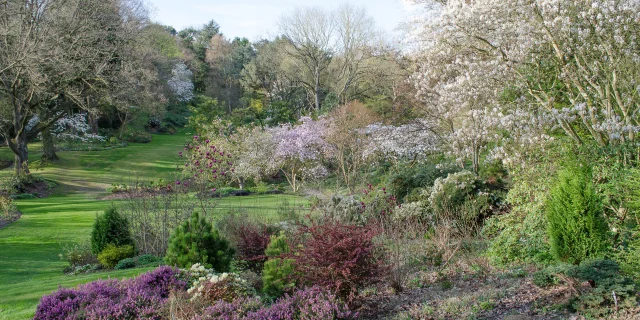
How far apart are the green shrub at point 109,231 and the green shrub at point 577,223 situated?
7.53 m

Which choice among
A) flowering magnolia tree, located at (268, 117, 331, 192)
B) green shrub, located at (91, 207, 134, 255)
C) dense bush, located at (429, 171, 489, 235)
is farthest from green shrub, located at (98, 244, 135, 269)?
flowering magnolia tree, located at (268, 117, 331, 192)

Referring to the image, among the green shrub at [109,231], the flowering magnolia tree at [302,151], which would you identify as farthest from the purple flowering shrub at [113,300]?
the flowering magnolia tree at [302,151]

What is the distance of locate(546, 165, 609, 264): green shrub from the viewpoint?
5512 millimetres

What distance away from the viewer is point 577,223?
5535 mm

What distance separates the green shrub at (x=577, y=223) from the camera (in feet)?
18.1

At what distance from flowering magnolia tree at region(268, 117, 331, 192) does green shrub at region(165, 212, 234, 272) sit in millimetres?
14331

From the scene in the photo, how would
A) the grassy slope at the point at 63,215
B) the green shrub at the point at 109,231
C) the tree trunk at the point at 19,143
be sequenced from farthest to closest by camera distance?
1. the tree trunk at the point at 19,143
2. the green shrub at the point at 109,231
3. the grassy slope at the point at 63,215

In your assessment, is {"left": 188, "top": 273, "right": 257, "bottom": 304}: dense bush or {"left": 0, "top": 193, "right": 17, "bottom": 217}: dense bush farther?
{"left": 0, "top": 193, "right": 17, "bottom": 217}: dense bush

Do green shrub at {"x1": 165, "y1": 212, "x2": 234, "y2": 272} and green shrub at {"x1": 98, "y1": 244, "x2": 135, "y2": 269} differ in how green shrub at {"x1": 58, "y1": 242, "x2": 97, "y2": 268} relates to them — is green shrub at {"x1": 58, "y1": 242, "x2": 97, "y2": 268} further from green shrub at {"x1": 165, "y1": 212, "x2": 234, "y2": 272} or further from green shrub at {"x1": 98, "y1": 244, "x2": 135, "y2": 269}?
green shrub at {"x1": 165, "y1": 212, "x2": 234, "y2": 272}

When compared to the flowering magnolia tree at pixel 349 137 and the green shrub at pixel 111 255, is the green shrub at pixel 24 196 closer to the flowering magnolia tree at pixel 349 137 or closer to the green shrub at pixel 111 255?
the flowering magnolia tree at pixel 349 137

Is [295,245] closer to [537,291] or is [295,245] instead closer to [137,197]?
[537,291]

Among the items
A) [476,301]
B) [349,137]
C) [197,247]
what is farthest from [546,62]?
[349,137]

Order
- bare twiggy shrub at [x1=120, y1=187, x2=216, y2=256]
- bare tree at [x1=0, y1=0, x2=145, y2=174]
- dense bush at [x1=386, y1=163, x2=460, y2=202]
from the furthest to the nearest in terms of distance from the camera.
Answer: bare tree at [x1=0, y1=0, x2=145, y2=174], dense bush at [x1=386, y1=163, x2=460, y2=202], bare twiggy shrub at [x1=120, y1=187, x2=216, y2=256]

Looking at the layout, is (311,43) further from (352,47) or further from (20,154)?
(20,154)
